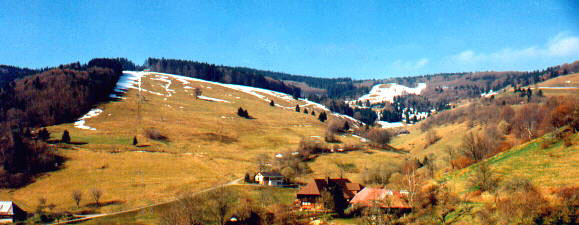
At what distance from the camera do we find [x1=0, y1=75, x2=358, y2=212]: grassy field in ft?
220

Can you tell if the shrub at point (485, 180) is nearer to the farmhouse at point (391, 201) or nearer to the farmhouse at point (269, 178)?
the farmhouse at point (391, 201)

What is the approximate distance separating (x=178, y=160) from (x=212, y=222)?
44.4m

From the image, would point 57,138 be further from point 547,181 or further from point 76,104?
point 547,181

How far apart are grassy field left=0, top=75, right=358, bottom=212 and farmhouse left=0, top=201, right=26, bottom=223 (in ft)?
10.7

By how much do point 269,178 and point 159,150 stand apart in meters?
33.2

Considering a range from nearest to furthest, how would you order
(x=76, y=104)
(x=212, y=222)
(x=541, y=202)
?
(x=541, y=202), (x=212, y=222), (x=76, y=104)

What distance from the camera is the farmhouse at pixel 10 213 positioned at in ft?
181

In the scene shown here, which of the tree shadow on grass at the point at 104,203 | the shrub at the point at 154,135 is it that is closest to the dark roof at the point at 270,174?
the tree shadow on grass at the point at 104,203

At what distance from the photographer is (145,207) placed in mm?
59188

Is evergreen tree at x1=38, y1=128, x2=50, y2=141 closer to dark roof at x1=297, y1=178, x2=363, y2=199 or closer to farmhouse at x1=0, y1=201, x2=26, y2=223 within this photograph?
farmhouse at x1=0, y1=201, x2=26, y2=223

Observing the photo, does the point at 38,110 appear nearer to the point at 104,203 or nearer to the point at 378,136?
the point at 104,203

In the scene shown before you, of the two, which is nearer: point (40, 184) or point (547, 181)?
point (547, 181)

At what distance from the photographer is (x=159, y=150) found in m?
92.0

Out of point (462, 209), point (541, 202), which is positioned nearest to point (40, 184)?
point (462, 209)
